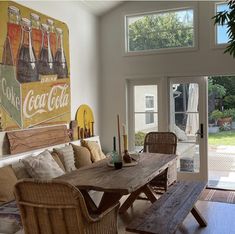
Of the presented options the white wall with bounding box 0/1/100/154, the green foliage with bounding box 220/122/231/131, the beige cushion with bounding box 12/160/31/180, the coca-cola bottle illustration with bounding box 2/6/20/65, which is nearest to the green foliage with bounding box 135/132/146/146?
the white wall with bounding box 0/1/100/154

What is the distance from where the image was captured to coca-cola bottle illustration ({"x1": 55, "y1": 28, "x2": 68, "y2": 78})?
4770mm

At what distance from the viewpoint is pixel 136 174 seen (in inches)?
121

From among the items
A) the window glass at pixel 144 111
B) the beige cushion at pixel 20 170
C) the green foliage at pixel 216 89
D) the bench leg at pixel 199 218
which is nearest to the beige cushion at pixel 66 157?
the beige cushion at pixel 20 170

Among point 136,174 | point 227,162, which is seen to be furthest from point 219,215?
point 227,162

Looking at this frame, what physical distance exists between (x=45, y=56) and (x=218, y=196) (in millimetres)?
3427

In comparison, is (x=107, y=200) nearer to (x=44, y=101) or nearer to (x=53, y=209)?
(x=53, y=209)

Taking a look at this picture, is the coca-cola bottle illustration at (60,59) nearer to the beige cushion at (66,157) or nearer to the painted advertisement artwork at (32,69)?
the painted advertisement artwork at (32,69)

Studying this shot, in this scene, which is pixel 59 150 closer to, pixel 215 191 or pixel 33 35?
pixel 33 35

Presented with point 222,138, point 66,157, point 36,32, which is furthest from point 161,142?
point 222,138

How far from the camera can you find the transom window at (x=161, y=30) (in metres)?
5.62

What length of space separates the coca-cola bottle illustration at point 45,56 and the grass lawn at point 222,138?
22.4 feet

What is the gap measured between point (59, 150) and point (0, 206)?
1.43 m

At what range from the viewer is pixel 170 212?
112 inches

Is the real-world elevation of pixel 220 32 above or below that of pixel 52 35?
above
